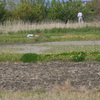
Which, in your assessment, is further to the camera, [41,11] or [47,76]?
[41,11]

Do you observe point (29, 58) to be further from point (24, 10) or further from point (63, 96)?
point (24, 10)

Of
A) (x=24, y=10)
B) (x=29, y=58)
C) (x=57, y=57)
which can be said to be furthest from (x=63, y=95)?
(x=24, y=10)

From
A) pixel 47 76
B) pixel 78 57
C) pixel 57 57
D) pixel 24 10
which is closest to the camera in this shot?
pixel 47 76

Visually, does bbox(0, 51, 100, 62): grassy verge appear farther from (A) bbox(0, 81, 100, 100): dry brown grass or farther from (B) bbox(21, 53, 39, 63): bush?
(A) bbox(0, 81, 100, 100): dry brown grass

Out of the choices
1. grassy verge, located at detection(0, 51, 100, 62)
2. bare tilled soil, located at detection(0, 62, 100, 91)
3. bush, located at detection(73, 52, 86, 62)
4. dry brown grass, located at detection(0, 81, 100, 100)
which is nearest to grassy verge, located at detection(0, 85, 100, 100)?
dry brown grass, located at detection(0, 81, 100, 100)

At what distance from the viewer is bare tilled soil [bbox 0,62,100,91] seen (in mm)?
6438

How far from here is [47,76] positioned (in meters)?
7.48

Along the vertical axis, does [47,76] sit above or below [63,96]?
below

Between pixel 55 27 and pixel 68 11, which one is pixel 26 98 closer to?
pixel 55 27

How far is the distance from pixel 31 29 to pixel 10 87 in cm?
1911

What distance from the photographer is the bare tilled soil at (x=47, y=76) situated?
6.44 metres

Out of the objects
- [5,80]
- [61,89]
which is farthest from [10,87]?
[61,89]

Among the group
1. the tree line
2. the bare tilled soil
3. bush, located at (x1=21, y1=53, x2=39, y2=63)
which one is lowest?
the bare tilled soil

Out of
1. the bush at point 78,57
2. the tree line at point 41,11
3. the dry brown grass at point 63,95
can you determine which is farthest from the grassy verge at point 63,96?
the tree line at point 41,11
